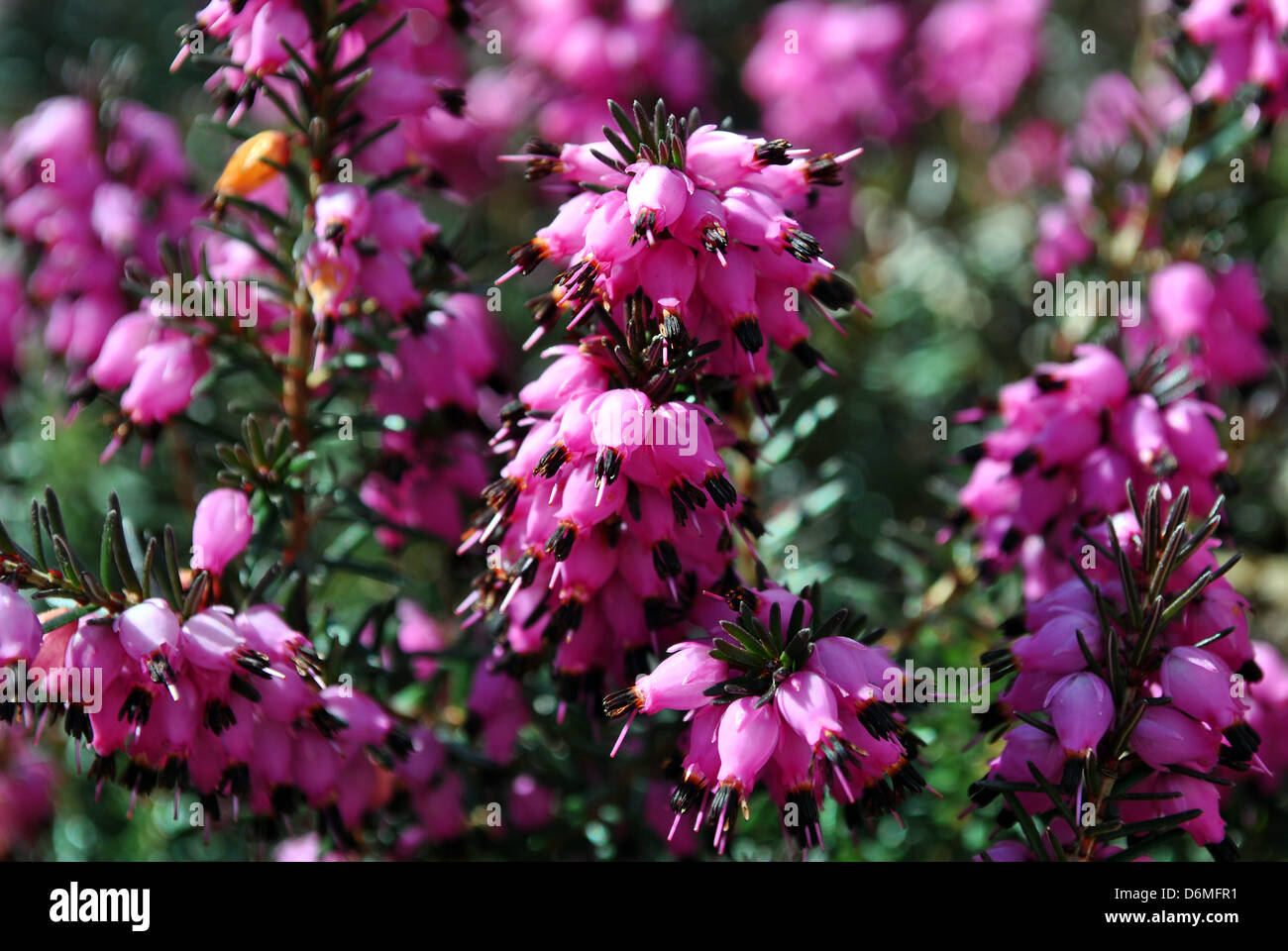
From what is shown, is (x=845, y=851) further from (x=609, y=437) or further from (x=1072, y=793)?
(x=609, y=437)

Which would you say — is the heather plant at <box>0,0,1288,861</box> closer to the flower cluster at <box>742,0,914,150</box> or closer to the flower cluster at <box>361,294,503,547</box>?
the flower cluster at <box>361,294,503,547</box>

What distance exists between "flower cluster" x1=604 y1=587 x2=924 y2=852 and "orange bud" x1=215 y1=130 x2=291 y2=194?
4.34 feet

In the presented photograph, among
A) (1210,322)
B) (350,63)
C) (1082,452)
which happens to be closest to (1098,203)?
(1210,322)

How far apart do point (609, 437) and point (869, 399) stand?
2.44 meters

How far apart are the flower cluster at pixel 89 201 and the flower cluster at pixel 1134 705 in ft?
7.75

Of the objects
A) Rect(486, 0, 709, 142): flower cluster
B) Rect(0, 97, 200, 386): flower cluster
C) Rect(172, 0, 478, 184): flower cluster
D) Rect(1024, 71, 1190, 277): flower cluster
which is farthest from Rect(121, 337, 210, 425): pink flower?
Rect(1024, 71, 1190, 277): flower cluster

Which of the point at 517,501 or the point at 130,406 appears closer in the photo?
the point at 517,501

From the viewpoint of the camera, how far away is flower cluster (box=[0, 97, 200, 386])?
2.95 metres

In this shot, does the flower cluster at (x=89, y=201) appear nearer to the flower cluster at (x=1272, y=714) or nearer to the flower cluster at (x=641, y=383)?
the flower cluster at (x=641, y=383)

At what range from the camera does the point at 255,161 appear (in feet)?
7.64

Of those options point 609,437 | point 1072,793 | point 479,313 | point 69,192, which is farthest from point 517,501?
point 69,192

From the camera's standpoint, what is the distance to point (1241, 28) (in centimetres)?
276

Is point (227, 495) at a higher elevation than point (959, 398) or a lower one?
lower

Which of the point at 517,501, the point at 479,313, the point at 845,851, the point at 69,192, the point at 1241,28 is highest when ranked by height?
the point at 1241,28
